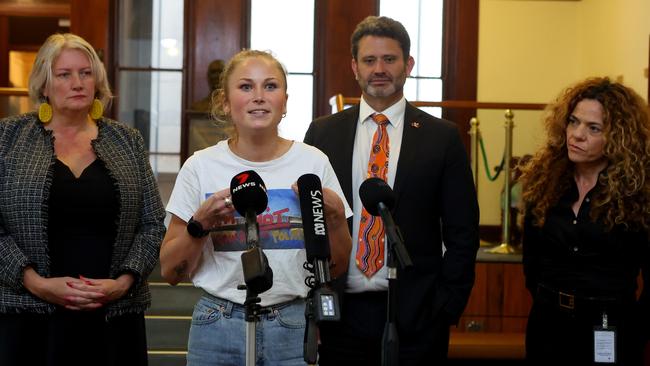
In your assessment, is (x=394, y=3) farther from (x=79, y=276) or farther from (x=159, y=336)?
(x=79, y=276)

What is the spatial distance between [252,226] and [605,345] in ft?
5.28

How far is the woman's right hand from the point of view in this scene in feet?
9.45

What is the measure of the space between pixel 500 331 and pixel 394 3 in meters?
2.40

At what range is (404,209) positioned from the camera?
301 cm

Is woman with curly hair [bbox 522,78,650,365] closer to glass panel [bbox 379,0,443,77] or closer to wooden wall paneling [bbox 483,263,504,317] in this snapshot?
wooden wall paneling [bbox 483,263,504,317]

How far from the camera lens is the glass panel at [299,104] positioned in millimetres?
6473

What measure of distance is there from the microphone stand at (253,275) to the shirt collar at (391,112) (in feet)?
4.11

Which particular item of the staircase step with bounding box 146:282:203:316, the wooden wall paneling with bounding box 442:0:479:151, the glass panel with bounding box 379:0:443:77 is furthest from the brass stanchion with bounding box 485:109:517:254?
the staircase step with bounding box 146:282:203:316

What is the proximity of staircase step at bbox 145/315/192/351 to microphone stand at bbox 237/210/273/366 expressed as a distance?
3130mm

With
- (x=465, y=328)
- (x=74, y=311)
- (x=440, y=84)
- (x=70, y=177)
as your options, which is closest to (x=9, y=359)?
(x=74, y=311)

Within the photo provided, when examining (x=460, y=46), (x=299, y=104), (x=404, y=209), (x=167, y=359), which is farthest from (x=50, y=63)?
(x=460, y=46)

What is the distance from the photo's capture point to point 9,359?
2891mm

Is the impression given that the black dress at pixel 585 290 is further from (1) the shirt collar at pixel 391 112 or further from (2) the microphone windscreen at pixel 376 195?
(2) the microphone windscreen at pixel 376 195

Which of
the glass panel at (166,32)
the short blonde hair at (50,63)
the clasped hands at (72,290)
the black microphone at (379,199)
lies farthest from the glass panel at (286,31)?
the black microphone at (379,199)
